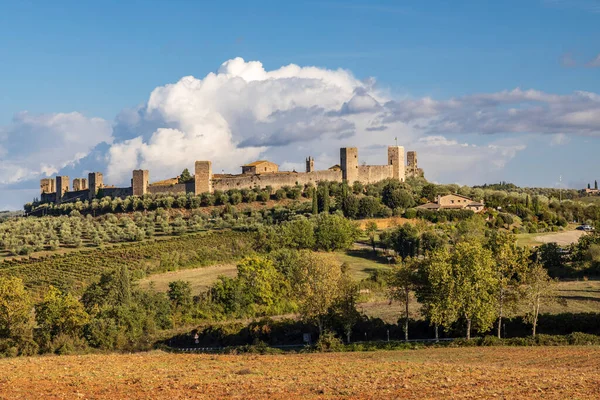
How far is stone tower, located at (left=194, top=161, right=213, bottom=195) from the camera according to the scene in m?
69.8

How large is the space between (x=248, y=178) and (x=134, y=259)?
24.6 metres

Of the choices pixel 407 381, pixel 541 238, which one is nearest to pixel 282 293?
pixel 407 381

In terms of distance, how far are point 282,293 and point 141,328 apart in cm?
1030

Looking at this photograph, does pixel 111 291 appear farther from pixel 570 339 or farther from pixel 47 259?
pixel 570 339

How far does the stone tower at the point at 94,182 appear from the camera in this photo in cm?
7469

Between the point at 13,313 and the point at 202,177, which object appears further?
the point at 202,177

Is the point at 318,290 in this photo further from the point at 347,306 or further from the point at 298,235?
the point at 298,235

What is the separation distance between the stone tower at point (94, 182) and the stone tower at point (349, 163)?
24866 mm

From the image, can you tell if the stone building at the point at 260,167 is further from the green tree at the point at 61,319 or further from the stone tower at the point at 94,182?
the green tree at the point at 61,319

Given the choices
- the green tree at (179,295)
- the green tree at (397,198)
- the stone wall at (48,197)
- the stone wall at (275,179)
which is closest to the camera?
the green tree at (179,295)

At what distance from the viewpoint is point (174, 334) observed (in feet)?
106

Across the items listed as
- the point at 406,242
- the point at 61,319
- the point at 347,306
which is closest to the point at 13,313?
the point at 61,319

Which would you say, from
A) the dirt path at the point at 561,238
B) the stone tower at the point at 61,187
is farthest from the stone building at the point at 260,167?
the dirt path at the point at 561,238

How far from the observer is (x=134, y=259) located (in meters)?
48.8
